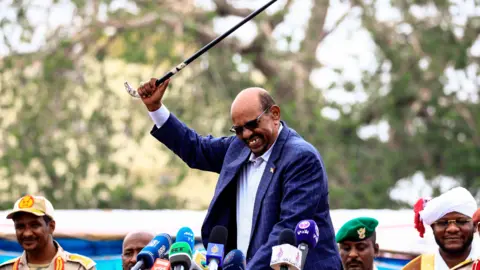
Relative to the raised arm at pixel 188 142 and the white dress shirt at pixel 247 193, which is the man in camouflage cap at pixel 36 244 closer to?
the raised arm at pixel 188 142

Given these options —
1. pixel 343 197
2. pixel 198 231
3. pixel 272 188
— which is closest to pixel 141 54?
pixel 343 197

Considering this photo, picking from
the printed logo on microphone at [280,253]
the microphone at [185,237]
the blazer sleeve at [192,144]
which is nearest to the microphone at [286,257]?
the printed logo on microphone at [280,253]

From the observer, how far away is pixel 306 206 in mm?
6410

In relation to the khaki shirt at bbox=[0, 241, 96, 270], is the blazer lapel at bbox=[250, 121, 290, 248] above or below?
above

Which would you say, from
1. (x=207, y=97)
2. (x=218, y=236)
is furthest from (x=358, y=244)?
(x=207, y=97)

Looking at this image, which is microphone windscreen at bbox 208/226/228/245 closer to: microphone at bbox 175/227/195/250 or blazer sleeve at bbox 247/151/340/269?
microphone at bbox 175/227/195/250

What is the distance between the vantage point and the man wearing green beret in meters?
7.91

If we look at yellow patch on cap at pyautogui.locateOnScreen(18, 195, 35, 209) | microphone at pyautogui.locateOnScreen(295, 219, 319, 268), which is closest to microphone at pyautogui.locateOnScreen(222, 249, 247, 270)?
microphone at pyautogui.locateOnScreen(295, 219, 319, 268)

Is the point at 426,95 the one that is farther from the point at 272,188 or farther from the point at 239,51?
the point at 272,188

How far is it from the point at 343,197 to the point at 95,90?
4177mm

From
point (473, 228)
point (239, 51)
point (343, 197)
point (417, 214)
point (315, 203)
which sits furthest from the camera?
point (239, 51)

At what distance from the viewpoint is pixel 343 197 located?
61.5 feet

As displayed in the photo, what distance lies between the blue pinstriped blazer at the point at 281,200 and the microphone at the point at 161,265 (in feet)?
1.93

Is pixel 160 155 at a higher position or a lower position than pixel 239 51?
lower
